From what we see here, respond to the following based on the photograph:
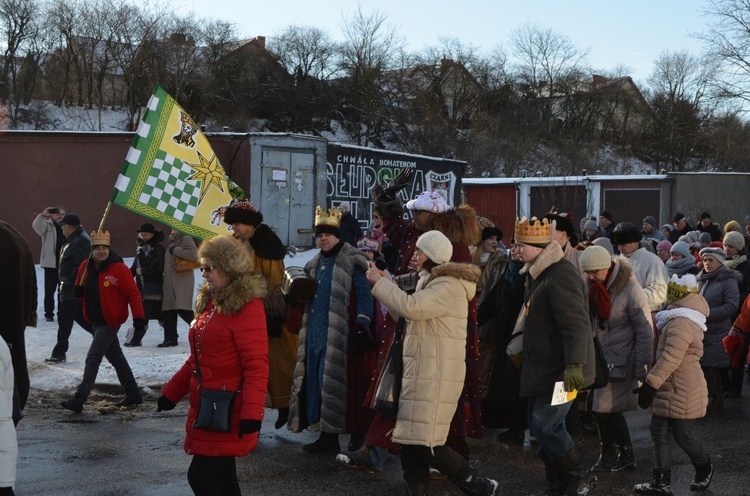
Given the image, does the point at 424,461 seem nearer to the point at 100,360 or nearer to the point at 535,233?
the point at 535,233

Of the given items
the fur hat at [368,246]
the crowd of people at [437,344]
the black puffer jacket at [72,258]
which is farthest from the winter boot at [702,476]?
the black puffer jacket at [72,258]

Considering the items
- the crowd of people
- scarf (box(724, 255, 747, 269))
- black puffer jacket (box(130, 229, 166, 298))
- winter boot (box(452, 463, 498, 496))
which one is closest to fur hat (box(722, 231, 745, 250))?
scarf (box(724, 255, 747, 269))

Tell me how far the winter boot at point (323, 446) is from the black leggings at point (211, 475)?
257 cm

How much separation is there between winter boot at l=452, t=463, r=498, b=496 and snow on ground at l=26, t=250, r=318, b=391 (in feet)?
17.0

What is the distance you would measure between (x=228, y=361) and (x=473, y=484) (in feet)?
6.18

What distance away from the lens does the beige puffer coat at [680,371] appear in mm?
6145

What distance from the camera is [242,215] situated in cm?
738

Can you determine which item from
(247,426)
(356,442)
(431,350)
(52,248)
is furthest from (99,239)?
(52,248)

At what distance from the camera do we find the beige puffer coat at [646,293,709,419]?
20.2ft

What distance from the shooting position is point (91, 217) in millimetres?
20984

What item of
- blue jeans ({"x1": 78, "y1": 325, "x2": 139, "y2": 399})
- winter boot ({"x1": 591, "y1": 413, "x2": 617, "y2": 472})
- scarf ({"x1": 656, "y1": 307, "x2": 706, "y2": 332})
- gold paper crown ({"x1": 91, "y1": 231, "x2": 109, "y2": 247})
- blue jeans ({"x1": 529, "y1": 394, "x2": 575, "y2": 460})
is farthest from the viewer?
gold paper crown ({"x1": 91, "y1": 231, "x2": 109, "y2": 247})

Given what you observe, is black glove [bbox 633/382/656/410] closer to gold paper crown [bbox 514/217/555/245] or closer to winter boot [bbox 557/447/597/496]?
winter boot [bbox 557/447/597/496]

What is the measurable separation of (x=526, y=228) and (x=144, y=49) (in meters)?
36.4

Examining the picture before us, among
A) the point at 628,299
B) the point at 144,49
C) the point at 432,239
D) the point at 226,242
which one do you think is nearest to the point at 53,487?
the point at 226,242
